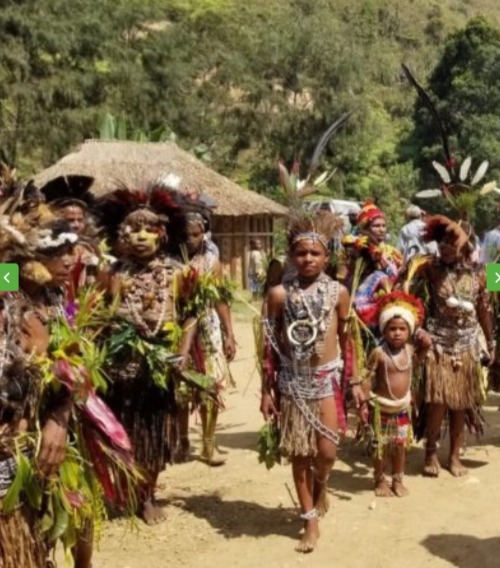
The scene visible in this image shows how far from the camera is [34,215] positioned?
3152mm

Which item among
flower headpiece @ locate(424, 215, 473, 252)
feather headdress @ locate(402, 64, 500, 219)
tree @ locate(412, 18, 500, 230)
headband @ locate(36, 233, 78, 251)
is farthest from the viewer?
tree @ locate(412, 18, 500, 230)

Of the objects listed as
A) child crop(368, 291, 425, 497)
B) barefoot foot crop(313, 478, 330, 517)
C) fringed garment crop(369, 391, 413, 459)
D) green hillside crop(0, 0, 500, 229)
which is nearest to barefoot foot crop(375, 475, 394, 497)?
Answer: child crop(368, 291, 425, 497)

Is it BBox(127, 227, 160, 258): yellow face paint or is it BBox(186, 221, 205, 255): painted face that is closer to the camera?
BBox(127, 227, 160, 258): yellow face paint

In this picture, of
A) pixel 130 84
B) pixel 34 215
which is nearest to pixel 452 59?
pixel 130 84

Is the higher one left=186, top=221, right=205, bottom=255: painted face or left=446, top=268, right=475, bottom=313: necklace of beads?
left=186, top=221, right=205, bottom=255: painted face

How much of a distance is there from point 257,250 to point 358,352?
14051mm

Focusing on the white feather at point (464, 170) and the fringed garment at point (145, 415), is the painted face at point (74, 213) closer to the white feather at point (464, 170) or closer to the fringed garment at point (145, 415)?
the fringed garment at point (145, 415)

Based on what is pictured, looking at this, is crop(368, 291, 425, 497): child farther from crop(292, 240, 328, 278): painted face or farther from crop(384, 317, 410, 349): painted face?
crop(292, 240, 328, 278): painted face

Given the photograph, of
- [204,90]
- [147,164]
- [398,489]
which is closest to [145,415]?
[398,489]

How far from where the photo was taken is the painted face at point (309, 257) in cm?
429

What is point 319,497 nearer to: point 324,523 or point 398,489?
point 324,523

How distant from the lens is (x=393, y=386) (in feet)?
17.0

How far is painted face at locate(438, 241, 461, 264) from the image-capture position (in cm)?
530

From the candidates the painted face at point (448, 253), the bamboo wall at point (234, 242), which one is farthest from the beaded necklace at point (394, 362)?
the bamboo wall at point (234, 242)
